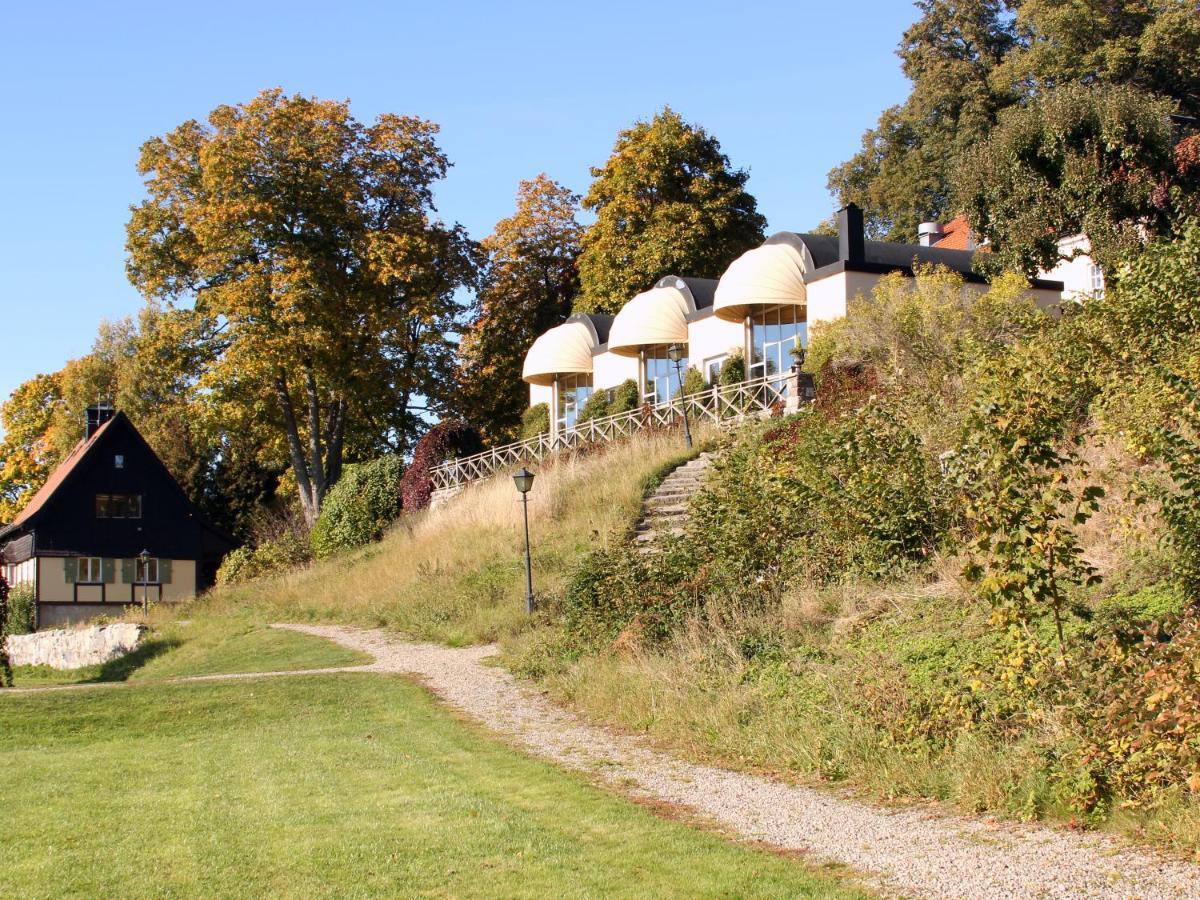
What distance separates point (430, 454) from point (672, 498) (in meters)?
16.0

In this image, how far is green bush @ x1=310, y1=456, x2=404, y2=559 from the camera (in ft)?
125

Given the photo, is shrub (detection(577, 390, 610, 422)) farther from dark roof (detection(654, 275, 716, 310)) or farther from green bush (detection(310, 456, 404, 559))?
green bush (detection(310, 456, 404, 559))

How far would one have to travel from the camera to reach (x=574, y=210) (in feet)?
156

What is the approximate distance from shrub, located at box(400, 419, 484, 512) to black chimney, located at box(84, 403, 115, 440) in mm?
17347

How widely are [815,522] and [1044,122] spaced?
48.3 ft

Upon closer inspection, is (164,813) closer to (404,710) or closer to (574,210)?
(404,710)

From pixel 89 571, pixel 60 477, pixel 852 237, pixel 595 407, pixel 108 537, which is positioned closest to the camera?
pixel 852 237

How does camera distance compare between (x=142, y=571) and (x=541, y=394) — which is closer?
(x=541, y=394)

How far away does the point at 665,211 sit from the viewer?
42688mm

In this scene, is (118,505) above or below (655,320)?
below

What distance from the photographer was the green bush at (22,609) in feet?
138

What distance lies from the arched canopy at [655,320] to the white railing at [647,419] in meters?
3.18

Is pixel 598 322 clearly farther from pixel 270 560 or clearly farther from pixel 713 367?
pixel 270 560

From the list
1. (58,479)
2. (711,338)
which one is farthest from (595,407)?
(58,479)
